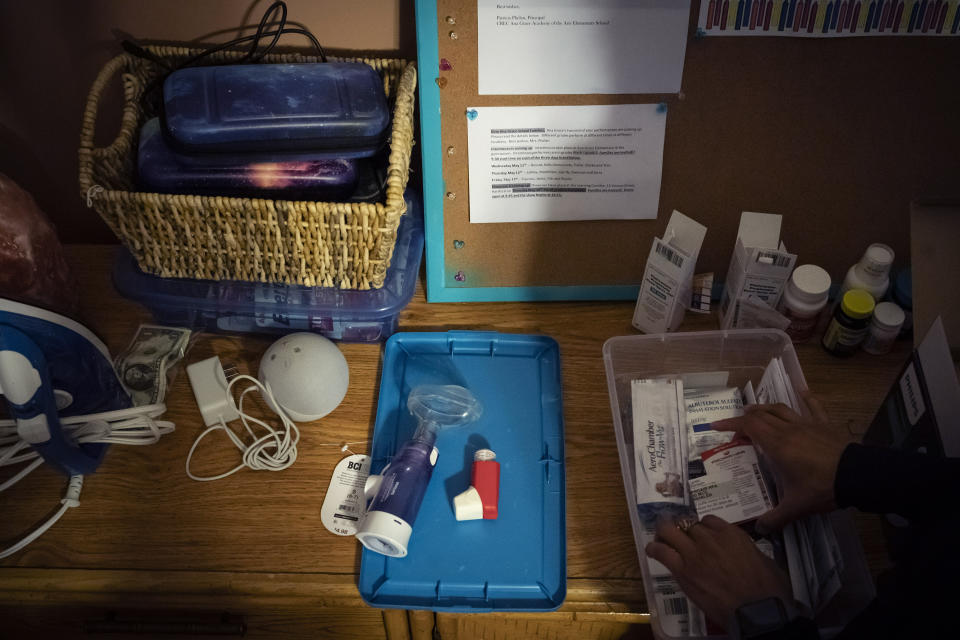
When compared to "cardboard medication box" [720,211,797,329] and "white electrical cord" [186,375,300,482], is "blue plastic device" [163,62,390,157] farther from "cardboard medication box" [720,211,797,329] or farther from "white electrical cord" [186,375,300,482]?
"cardboard medication box" [720,211,797,329]

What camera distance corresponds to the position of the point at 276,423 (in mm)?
945

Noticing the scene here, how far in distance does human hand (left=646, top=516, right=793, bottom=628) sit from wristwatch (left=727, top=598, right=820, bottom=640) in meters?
0.01

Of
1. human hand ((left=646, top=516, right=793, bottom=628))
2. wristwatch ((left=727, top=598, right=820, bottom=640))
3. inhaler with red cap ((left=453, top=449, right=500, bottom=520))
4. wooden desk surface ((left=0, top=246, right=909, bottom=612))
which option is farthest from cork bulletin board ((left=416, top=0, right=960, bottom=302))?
wristwatch ((left=727, top=598, right=820, bottom=640))

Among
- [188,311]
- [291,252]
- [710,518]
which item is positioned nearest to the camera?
[710,518]

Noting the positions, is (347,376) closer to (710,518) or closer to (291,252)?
(291,252)

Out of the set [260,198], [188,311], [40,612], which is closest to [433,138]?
[260,198]

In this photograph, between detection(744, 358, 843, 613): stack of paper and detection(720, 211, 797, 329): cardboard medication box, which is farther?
detection(720, 211, 797, 329): cardboard medication box

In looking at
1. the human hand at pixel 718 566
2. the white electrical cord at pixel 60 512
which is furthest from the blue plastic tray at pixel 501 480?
the white electrical cord at pixel 60 512

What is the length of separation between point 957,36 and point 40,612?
48.0 inches

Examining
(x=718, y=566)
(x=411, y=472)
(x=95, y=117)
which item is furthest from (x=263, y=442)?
(x=718, y=566)

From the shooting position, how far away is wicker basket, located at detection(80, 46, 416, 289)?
0.83 meters

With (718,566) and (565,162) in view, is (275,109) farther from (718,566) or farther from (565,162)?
(718,566)

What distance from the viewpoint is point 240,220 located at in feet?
2.78

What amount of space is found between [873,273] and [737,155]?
21 centimetres
